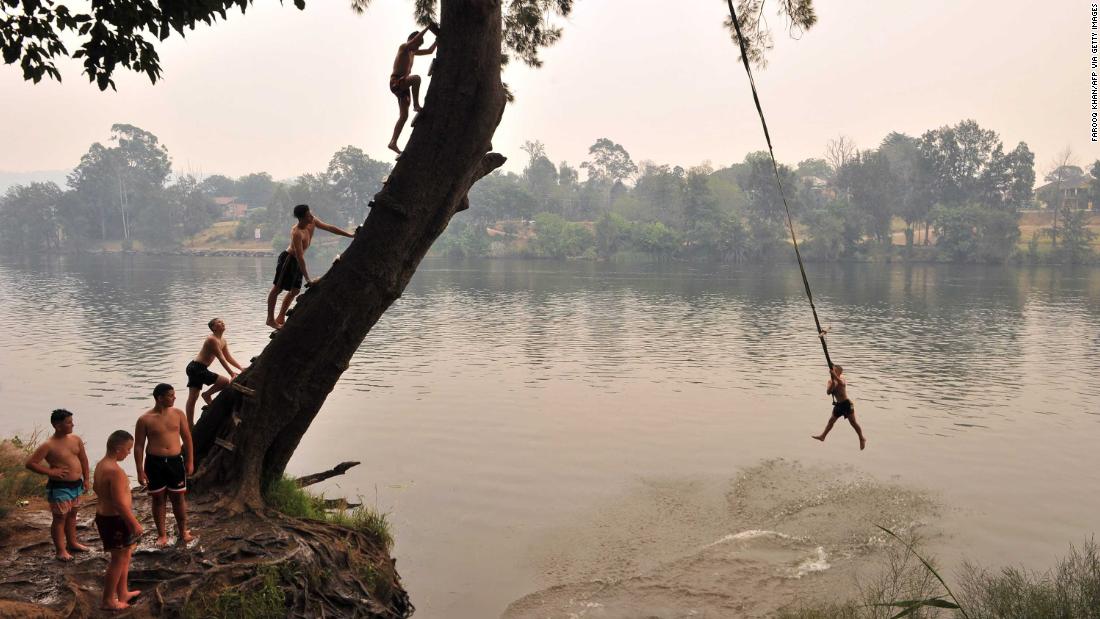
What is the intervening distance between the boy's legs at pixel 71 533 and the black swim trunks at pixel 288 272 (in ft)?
11.3

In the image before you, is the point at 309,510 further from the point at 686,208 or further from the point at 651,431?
the point at 686,208

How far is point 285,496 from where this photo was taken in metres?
10.4

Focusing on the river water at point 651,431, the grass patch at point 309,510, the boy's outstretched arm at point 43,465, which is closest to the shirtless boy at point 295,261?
the grass patch at point 309,510

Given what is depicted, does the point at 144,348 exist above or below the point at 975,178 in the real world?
below

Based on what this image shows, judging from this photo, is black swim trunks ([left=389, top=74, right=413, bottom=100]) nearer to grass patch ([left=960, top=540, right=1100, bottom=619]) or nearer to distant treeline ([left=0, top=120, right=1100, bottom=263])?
grass patch ([left=960, top=540, right=1100, bottom=619])

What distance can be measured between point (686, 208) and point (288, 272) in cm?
9931

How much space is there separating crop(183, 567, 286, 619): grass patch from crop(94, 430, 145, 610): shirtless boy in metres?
0.66

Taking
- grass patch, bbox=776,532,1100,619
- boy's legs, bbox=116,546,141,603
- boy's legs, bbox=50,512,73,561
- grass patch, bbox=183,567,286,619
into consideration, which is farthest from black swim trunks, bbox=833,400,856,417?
boy's legs, bbox=50,512,73,561

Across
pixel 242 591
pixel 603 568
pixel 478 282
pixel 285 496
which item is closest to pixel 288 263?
pixel 285 496

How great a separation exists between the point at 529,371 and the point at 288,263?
20.2 m

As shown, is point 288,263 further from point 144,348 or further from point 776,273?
point 776,273

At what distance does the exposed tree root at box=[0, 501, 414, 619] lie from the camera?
296 inches

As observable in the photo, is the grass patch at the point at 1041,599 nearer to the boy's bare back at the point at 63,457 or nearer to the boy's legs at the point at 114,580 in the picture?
the boy's legs at the point at 114,580

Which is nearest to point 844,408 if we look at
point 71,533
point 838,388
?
point 838,388
